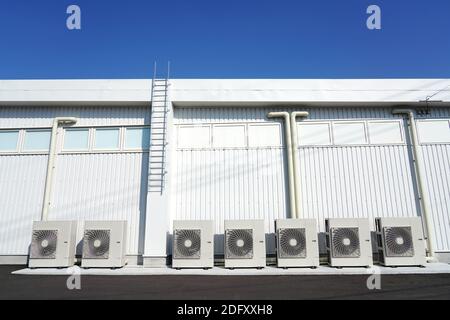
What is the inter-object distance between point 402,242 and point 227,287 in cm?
450

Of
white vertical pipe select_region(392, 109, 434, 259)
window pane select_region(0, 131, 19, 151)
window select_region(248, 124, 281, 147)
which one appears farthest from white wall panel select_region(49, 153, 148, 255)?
white vertical pipe select_region(392, 109, 434, 259)

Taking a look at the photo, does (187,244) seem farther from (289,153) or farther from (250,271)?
(289,153)

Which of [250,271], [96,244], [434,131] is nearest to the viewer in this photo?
[250,271]

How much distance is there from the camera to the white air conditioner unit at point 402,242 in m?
7.03

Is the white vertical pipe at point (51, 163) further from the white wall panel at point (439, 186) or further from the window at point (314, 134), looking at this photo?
the white wall panel at point (439, 186)

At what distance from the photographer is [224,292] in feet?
16.0

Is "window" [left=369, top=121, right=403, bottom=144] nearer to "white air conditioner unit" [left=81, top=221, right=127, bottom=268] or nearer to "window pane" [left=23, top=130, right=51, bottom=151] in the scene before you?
"white air conditioner unit" [left=81, top=221, right=127, bottom=268]

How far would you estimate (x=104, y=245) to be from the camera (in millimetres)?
7258

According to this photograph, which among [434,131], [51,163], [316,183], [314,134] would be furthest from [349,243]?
[51,163]

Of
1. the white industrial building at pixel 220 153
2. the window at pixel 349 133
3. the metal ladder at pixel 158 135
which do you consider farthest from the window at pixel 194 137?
the window at pixel 349 133

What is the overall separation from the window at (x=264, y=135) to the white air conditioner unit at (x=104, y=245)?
13.5 ft

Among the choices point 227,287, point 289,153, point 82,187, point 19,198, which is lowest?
point 227,287
